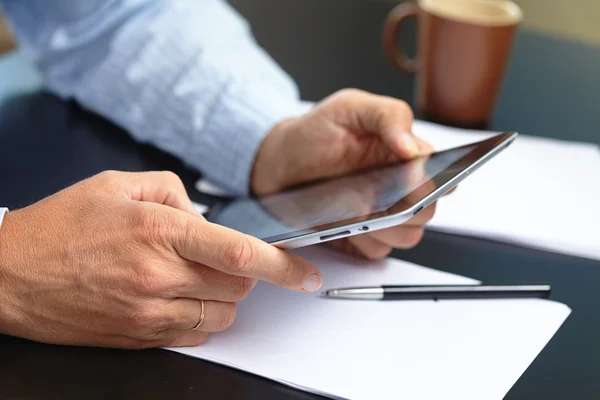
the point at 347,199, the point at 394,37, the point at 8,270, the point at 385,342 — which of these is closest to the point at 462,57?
the point at 394,37

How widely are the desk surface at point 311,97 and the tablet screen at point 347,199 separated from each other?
9 cm

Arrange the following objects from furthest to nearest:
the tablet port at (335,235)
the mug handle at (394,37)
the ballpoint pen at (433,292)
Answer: the mug handle at (394,37) → the ballpoint pen at (433,292) → the tablet port at (335,235)

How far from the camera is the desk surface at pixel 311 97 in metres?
0.52

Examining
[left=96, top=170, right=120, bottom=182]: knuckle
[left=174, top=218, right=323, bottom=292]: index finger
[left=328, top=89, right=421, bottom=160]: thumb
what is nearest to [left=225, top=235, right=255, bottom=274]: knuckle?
[left=174, top=218, right=323, bottom=292]: index finger

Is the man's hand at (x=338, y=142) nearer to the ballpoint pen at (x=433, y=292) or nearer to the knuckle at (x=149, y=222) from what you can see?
the ballpoint pen at (x=433, y=292)

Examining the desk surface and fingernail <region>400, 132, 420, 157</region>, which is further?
fingernail <region>400, 132, 420, 157</region>

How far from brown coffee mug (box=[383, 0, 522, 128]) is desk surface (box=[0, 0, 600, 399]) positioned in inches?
2.0

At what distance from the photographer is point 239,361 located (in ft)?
1.80

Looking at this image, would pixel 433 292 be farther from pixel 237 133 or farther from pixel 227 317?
pixel 237 133

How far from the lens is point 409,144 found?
0.74m

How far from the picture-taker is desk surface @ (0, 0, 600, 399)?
0.52 metres

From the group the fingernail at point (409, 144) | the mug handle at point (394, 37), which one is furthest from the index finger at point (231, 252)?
the mug handle at point (394, 37)

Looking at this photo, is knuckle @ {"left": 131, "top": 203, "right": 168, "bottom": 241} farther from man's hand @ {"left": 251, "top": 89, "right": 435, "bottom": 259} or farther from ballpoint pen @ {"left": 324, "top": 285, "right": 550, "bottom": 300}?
man's hand @ {"left": 251, "top": 89, "right": 435, "bottom": 259}

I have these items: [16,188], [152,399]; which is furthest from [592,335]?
[16,188]
